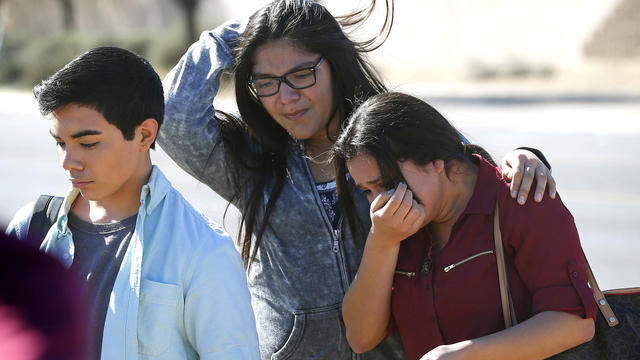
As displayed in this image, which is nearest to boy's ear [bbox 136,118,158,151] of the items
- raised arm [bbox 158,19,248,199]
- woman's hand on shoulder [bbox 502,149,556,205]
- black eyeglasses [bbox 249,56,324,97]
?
raised arm [bbox 158,19,248,199]

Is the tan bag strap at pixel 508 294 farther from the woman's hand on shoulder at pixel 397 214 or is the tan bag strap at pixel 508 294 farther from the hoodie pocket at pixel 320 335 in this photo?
the hoodie pocket at pixel 320 335

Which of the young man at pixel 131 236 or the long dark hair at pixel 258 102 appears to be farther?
the long dark hair at pixel 258 102

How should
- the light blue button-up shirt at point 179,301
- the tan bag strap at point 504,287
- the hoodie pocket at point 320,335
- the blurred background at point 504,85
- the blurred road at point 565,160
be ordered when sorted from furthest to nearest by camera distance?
the blurred background at point 504,85, the blurred road at point 565,160, the hoodie pocket at point 320,335, the tan bag strap at point 504,287, the light blue button-up shirt at point 179,301

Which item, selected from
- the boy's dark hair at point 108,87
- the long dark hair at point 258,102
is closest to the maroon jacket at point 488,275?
the long dark hair at point 258,102

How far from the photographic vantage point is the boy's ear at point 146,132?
2.32m

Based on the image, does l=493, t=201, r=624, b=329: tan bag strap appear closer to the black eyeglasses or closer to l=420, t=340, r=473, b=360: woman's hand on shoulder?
l=420, t=340, r=473, b=360: woman's hand on shoulder

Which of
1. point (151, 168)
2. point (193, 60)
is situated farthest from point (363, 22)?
point (151, 168)

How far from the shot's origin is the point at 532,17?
3525 centimetres

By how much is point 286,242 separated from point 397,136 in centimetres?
68

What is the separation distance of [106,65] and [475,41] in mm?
33737

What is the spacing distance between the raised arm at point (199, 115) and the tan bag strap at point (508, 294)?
1052 mm

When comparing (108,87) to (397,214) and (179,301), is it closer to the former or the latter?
(179,301)

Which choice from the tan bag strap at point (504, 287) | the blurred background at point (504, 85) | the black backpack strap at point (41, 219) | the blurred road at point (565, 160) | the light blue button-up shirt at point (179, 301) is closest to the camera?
the light blue button-up shirt at point (179, 301)

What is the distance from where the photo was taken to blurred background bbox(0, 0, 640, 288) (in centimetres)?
891
